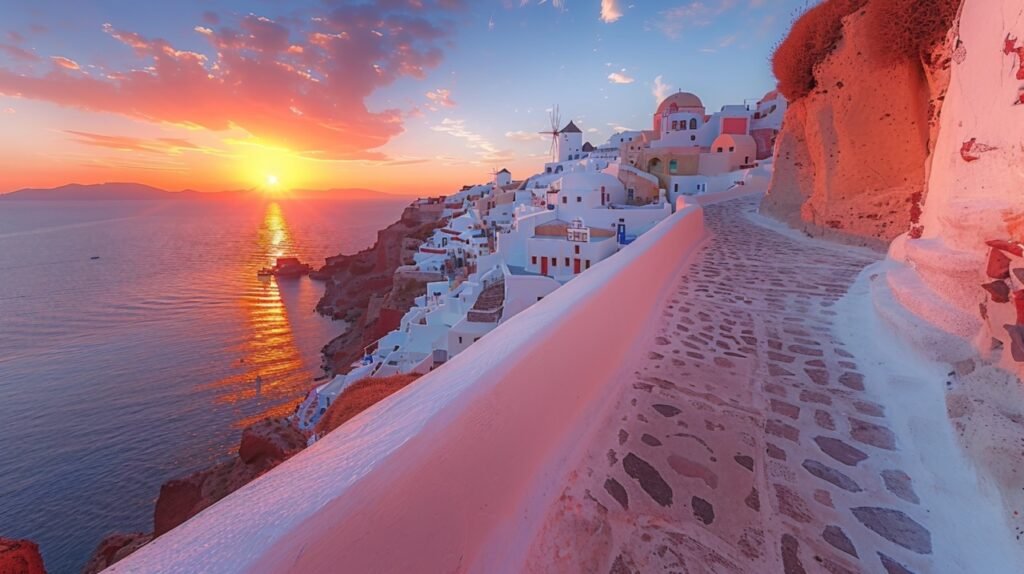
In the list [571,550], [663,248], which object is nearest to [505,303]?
[663,248]

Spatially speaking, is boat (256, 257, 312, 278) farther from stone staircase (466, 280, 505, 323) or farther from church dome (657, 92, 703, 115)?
church dome (657, 92, 703, 115)

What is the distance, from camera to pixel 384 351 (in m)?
18.8

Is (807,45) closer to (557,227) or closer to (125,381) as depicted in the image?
(557,227)

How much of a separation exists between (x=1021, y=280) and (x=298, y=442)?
40.8ft

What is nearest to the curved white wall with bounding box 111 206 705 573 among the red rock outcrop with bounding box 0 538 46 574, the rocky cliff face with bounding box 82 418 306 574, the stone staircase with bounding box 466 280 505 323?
the red rock outcrop with bounding box 0 538 46 574

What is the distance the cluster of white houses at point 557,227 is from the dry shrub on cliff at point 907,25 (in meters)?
6.84

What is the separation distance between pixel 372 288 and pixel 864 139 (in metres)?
35.9

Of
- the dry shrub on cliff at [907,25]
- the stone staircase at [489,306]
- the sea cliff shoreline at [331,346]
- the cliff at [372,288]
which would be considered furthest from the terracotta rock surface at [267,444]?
the dry shrub on cliff at [907,25]

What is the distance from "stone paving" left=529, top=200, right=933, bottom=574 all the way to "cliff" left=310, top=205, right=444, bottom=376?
858 inches

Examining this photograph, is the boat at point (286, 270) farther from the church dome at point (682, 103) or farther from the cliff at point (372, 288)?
the church dome at point (682, 103)

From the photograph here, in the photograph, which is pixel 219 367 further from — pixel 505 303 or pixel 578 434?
pixel 578 434

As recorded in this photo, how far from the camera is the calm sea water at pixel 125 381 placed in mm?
13312

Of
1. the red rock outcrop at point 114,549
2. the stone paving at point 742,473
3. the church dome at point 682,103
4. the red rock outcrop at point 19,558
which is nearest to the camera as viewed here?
the stone paving at point 742,473

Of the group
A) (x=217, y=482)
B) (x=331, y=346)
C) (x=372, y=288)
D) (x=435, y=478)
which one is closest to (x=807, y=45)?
(x=435, y=478)
